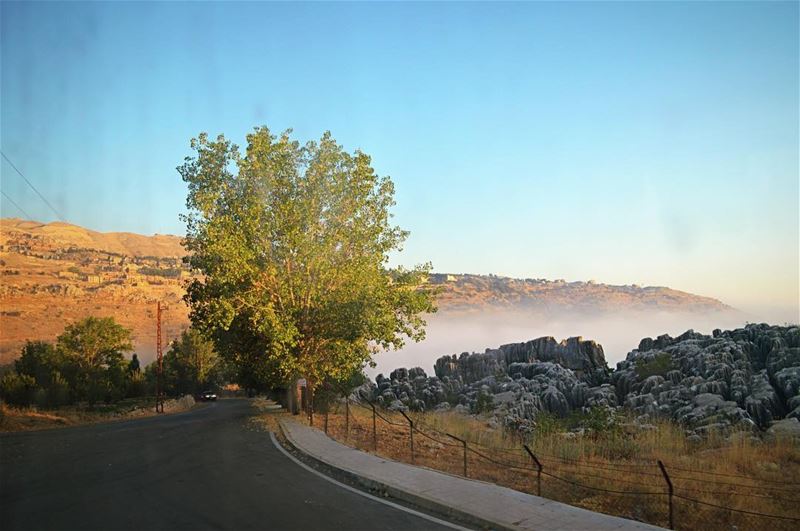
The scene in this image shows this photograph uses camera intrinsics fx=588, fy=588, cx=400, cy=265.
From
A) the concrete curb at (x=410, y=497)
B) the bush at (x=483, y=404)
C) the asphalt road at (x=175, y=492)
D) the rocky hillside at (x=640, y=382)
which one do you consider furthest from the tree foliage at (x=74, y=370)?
the concrete curb at (x=410, y=497)

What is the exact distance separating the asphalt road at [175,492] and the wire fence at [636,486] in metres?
2.99

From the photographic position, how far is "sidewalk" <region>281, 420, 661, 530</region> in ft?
26.8

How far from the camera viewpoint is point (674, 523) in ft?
31.0

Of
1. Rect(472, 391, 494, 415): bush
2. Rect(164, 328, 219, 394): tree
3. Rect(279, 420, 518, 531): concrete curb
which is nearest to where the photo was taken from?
Rect(279, 420, 518, 531): concrete curb

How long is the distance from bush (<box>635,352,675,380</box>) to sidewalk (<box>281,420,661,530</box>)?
23908 mm

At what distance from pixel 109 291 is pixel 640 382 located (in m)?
102

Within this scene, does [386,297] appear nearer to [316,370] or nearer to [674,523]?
[316,370]

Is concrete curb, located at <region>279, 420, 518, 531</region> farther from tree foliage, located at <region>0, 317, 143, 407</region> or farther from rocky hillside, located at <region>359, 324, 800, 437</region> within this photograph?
tree foliage, located at <region>0, 317, 143, 407</region>

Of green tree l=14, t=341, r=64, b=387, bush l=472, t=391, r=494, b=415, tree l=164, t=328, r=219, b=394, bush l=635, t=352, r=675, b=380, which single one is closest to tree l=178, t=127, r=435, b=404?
bush l=472, t=391, r=494, b=415

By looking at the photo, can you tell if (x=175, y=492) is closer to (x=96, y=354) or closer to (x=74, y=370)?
(x=74, y=370)

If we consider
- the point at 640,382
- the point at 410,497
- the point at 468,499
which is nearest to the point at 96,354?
the point at 640,382

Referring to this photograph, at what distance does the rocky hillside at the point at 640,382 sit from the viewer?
23.5 m

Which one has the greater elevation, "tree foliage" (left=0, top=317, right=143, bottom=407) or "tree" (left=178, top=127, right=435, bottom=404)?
"tree" (left=178, top=127, right=435, bottom=404)

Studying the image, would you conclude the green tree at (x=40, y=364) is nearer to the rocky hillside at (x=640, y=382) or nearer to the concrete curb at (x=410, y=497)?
the rocky hillside at (x=640, y=382)
